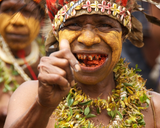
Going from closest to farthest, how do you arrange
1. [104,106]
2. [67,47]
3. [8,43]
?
[67,47] < [104,106] < [8,43]

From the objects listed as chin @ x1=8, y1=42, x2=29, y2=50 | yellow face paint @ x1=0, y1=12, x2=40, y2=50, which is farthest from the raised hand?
chin @ x1=8, y1=42, x2=29, y2=50

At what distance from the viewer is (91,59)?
2820 mm

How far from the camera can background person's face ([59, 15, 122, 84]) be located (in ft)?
9.14

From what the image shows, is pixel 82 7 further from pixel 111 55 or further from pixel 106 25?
pixel 111 55

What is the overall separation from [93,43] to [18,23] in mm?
2262

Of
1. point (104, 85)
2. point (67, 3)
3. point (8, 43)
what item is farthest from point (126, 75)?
point (8, 43)

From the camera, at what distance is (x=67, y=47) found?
2.16 m

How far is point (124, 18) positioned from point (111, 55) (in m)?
0.44

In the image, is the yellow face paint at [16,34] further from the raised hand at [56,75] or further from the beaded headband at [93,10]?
the raised hand at [56,75]

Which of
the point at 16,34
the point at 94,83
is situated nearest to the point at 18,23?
the point at 16,34

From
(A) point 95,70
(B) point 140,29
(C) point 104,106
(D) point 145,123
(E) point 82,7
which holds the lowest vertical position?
(D) point 145,123

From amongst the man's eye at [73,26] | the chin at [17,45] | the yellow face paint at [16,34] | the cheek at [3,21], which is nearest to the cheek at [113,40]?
the man's eye at [73,26]

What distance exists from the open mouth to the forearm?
2.51ft

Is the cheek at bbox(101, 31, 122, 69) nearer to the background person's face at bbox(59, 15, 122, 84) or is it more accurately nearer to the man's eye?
the background person's face at bbox(59, 15, 122, 84)
